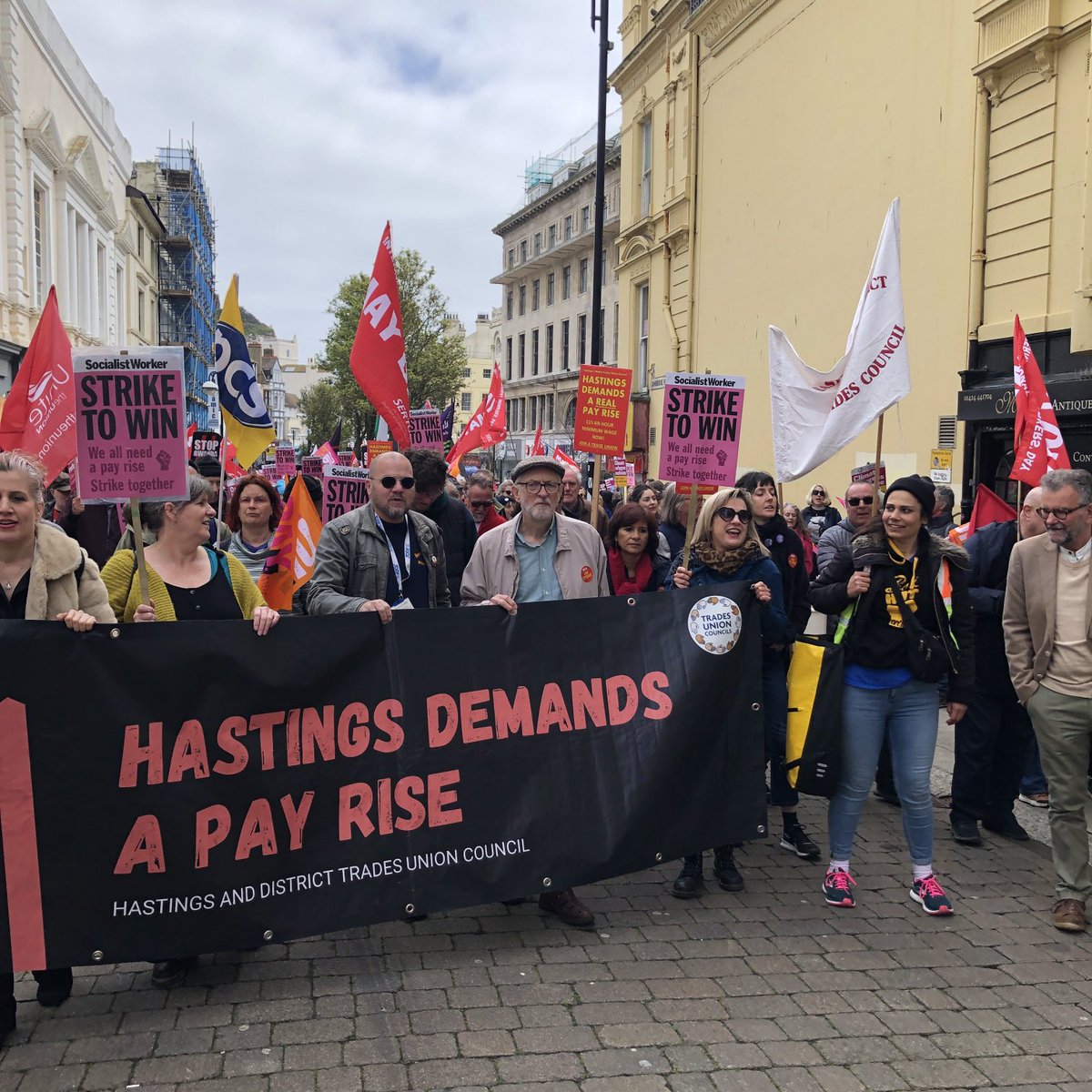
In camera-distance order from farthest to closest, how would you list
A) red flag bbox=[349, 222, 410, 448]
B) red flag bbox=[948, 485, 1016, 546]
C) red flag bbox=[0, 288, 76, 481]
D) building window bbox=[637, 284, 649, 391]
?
1. building window bbox=[637, 284, 649, 391]
2. red flag bbox=[0, 288, 76, 481]
3. red flag bbox=[948, 485, 1016, 546]
4. red flag bbox=[349, 222, 410, 448]

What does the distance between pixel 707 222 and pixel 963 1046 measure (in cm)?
2034

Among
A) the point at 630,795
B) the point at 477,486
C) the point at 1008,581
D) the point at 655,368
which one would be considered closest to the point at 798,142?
the point at 655,368

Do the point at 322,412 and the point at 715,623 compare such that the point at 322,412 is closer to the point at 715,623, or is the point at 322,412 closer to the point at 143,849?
the point at 715,623

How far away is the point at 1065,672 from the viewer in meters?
4.75

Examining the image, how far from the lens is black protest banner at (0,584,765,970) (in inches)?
142

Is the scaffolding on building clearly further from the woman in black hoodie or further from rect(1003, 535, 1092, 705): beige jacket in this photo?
rect(1003, 535, 1092, 705): beige jacket

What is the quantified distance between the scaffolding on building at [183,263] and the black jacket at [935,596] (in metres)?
55.1

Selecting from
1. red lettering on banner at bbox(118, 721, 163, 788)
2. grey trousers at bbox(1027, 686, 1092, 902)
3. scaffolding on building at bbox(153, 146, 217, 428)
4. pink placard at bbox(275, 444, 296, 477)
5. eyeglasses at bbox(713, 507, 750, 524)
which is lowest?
grey trousers at bbox(1027, 686, 1092, 902)

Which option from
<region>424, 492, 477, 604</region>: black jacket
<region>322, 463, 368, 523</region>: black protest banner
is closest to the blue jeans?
<region>424, 492, 477, 604</region>: black jacket

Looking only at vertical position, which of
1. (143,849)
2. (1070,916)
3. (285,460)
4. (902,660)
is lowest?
(1070,916)

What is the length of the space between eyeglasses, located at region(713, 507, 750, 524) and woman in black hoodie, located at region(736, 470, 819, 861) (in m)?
0.35

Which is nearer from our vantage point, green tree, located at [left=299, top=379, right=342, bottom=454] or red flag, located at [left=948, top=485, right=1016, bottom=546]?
red flag, located at [left=948, top=485, right=1016, bottom=546]

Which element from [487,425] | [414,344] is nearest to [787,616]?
[487,425]

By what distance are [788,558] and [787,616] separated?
1.94ft
